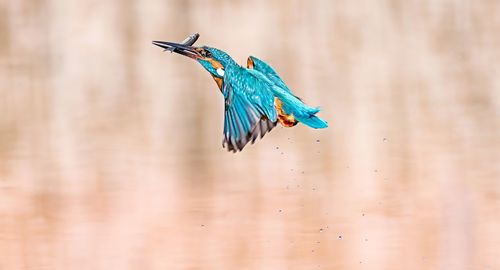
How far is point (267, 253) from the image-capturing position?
3023mm

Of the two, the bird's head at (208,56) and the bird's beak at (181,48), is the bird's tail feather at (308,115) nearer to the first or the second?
the bird's head at (208,56)

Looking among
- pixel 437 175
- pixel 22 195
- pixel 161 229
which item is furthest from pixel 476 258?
pixel 22 195

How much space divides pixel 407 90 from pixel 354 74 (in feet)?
0.66

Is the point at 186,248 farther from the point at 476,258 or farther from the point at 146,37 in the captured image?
the point at 476,258

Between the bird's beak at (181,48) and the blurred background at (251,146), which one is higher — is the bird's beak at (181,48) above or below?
above

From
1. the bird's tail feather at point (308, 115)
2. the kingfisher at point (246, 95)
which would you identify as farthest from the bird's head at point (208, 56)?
the bird's tail feather at point (308, 115)

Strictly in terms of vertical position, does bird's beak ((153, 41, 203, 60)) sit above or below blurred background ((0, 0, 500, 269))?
above

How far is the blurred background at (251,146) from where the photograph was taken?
2951 millimetres

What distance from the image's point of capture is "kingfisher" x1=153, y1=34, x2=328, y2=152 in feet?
9.80

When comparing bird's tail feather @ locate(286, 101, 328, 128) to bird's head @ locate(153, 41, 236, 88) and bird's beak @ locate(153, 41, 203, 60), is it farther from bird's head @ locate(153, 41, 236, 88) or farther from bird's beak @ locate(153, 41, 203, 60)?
Answer: bird's beak @ locate(153, 41, 203, 60)

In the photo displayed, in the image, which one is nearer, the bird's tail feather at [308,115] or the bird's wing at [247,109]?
the bird's wing at [247,109]

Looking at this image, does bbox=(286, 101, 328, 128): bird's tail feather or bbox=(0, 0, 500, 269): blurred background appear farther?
bbox=(286, 101, 328, 128): bird's tail feather

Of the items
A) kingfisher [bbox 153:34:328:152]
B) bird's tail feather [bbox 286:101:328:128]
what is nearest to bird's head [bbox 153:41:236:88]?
kingfisher [bbox 153:34:328:152]

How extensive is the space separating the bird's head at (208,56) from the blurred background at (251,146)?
32mm
